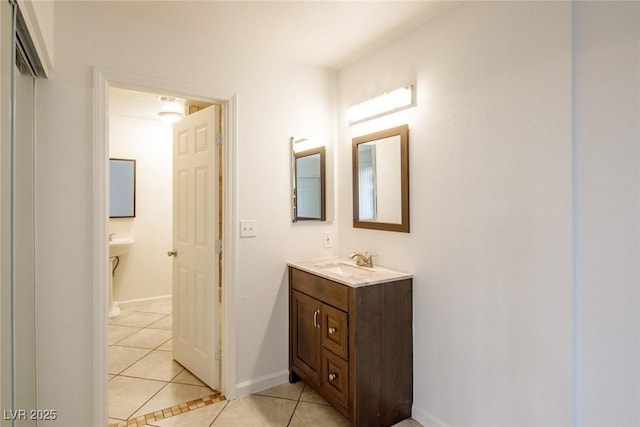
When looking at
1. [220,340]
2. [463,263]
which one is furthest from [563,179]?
[220,340]

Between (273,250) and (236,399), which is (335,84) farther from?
(236,399)

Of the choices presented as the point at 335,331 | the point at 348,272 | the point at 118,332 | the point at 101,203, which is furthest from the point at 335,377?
the point at 118,332

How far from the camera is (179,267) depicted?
112 inches

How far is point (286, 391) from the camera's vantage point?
8.21 ft

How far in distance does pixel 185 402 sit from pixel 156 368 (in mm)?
624

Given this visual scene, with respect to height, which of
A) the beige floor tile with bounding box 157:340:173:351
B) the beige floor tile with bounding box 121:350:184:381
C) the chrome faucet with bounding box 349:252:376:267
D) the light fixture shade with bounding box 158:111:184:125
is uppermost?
the light fixture shade with bounding box 158:111:184:125

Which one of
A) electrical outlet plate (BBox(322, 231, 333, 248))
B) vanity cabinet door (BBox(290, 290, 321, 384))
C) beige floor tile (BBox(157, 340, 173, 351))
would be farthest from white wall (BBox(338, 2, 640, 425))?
beige floor tile (BBox(157, 340, 173, 351))

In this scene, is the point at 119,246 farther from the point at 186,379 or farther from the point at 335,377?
the point at 335,377

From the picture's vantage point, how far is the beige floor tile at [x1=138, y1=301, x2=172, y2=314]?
169 inches

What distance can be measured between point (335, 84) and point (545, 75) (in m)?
1.64

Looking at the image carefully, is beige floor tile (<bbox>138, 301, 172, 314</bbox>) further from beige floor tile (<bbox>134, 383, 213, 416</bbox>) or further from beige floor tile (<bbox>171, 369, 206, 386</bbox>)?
beige floor tile (<bbox>134, 383, 213, 416</bbox>)

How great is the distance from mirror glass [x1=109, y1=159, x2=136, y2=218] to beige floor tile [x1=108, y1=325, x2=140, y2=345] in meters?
1.37

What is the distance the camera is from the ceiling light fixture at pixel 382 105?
2.20 meters

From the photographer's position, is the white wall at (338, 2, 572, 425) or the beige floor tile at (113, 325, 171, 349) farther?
the beige floor tile at (113, 325, 171, 349)
